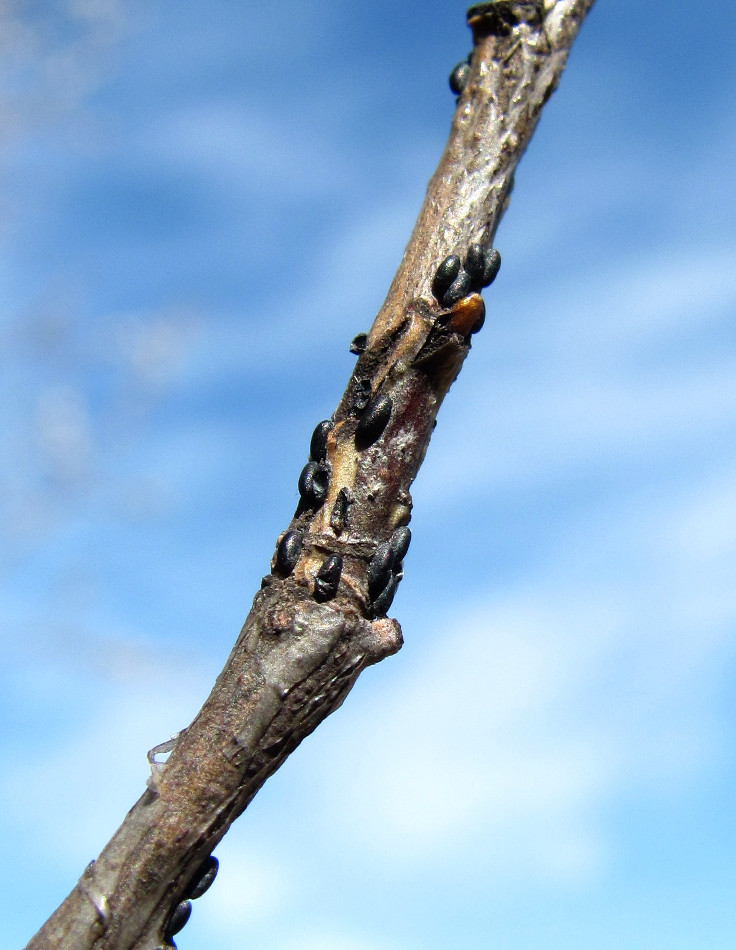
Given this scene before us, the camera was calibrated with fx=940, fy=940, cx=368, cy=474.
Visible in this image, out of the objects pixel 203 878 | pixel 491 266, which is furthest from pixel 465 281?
pixel 203 878

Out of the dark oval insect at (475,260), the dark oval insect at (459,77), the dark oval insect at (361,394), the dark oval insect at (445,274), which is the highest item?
the dark oval insect at (459,77)

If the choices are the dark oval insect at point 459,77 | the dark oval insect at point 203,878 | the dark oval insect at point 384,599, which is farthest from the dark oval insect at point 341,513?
the dark oval insect at point 459,77

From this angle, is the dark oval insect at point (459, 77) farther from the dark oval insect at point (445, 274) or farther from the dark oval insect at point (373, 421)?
the dark oval insect at point (373, 421)

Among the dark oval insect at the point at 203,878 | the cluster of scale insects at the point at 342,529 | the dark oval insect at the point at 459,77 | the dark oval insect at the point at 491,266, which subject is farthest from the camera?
the dark oval insect at the point at 459,77

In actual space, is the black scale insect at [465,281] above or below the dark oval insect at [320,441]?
above

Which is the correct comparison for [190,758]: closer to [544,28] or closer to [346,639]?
[346,639]

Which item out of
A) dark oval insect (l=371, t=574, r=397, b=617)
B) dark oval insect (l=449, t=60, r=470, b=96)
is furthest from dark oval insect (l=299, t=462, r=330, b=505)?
dark oval insect (l=449, t=60, r=470, b=96)

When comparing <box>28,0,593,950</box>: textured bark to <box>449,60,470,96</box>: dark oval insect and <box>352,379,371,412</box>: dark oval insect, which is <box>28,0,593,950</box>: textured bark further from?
<box>449,60,470,96</box>: dark oval insect

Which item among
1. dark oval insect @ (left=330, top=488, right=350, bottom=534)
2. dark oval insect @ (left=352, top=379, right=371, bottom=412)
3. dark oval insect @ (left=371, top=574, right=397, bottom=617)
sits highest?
dark oval insect @ (left=352, top=379, right=371, bottom=412)
